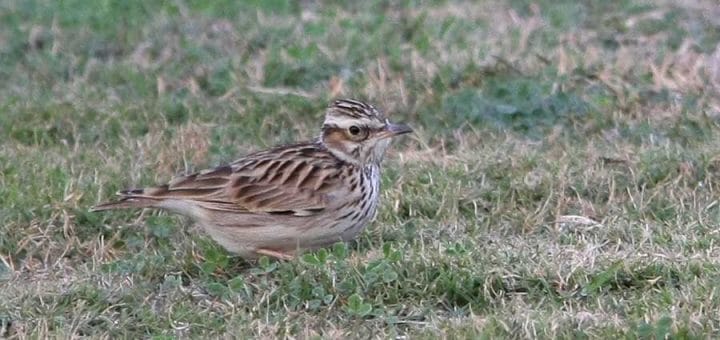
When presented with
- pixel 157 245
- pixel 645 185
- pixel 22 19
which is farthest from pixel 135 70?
pixel 645 185

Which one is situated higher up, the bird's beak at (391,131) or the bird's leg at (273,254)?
the bird's beak at (391,131)

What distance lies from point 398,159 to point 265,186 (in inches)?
70.5

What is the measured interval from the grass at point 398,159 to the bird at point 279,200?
195mm

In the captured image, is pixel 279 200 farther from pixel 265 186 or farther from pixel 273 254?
pixel 273 254

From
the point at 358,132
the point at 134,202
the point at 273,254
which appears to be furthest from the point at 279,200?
the point at 134,202

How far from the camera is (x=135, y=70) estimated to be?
Answer: 1153 centimetres

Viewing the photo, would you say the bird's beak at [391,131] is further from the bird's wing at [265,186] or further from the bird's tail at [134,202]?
the bird's tail at [134,202]

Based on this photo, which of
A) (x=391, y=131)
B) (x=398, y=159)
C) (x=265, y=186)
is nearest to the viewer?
(x=265, y=186)

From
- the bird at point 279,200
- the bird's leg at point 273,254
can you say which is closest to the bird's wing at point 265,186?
the bird at point 279,200

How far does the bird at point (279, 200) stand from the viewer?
7.86 m

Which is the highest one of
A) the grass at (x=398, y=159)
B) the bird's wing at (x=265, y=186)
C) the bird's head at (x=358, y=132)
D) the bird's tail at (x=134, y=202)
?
the bird's head at (x=358, y=132)

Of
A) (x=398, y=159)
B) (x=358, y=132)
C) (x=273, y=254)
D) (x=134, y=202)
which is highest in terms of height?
(x=358, y=132)

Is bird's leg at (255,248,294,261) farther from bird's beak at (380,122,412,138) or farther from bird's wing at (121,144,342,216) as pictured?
bird's beak at (380,122,412,138)

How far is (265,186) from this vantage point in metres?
7.98
